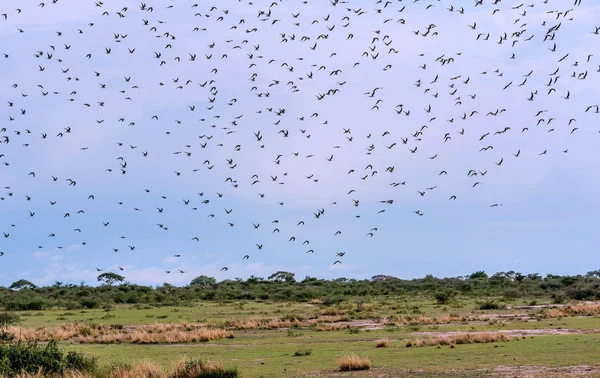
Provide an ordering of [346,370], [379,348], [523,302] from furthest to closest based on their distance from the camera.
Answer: [523,302] → [379,348] → [346,370]

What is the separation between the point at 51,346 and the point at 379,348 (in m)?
16.9

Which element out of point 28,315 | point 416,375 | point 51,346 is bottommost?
point 416,375

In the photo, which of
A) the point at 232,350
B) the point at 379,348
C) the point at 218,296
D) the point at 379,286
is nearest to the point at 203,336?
the point at 232,350

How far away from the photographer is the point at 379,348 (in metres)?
38.3

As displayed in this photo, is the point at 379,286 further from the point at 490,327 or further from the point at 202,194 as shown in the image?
the point at 202,194

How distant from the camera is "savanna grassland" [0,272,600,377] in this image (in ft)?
98.0

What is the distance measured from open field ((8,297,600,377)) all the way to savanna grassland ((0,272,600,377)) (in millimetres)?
72

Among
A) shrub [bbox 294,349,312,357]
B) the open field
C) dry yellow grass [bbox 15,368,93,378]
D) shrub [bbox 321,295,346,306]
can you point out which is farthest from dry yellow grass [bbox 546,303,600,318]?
dry yellow grass [bbox 15,368,93,378]

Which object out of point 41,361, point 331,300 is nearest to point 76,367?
point 41,361

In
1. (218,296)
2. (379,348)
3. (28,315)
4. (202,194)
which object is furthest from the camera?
(218,296)

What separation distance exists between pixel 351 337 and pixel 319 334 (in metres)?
3.39

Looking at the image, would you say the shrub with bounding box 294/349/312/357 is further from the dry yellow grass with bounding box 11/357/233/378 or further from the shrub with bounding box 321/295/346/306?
the shrub with bounding box 321/295/346/306

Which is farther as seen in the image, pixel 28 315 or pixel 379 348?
pixel 28 315

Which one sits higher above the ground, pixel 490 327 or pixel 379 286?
Result: pixel 379 286
